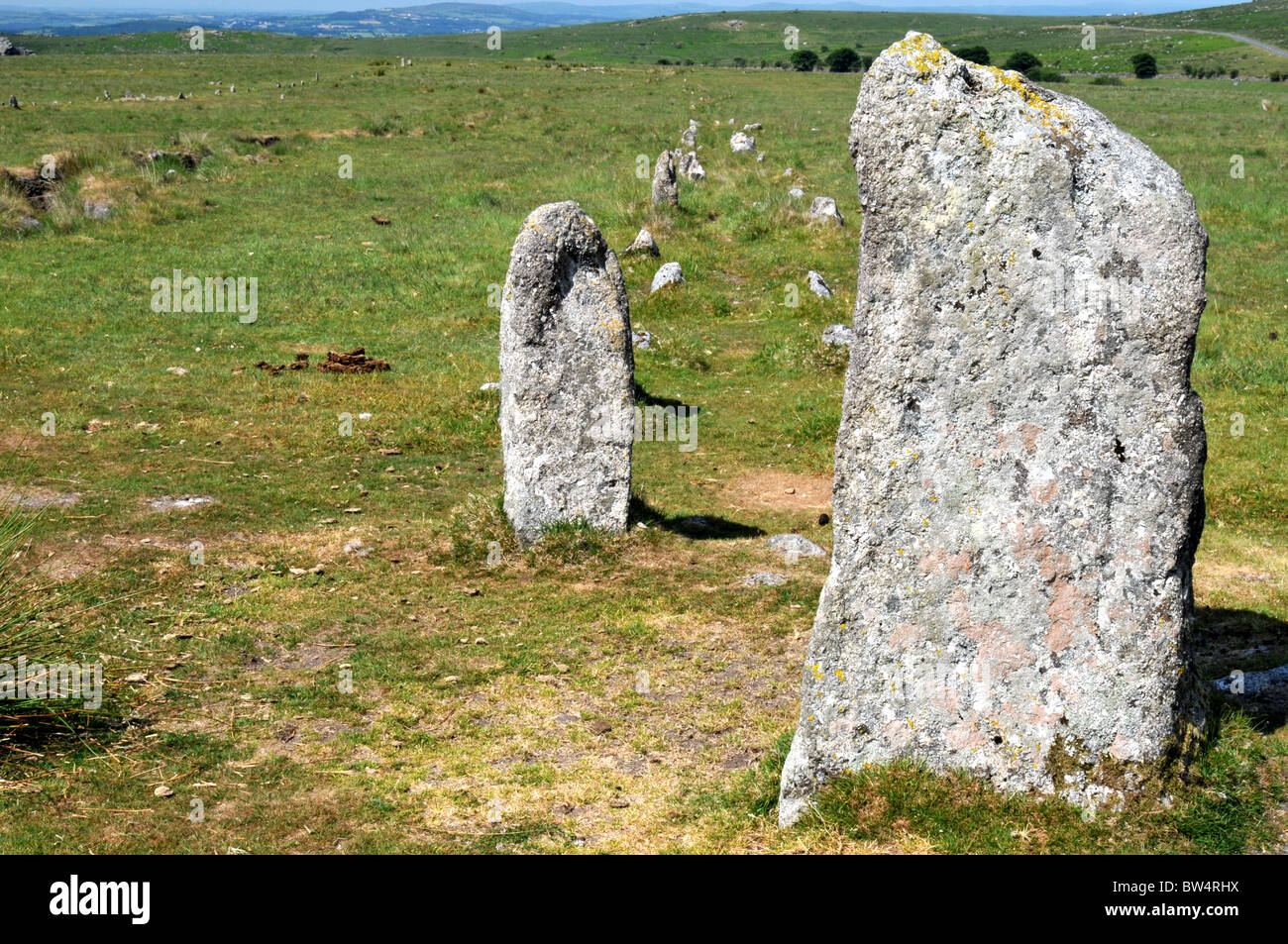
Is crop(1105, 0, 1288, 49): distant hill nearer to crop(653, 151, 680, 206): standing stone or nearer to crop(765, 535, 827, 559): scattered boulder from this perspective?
crop(653, 151, 680, 206): standing stone

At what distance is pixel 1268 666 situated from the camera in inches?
349

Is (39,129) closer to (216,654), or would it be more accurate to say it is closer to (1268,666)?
(216,654)

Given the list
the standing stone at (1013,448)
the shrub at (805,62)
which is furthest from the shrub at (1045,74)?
the standing stone at (1013,448)

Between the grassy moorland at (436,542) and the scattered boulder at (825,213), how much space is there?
46.7 inches

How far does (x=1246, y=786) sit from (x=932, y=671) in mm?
1960

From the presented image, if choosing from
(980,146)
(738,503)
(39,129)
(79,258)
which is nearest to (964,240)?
(980,146)

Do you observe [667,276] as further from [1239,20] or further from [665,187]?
[1239,20]

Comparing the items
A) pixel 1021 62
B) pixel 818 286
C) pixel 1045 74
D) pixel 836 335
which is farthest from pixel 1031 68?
pixel 836 335

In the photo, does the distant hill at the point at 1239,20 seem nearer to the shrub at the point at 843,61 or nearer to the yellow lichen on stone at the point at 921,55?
the shrub at the point at 843,61

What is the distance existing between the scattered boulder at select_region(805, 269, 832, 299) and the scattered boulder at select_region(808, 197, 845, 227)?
4.10m

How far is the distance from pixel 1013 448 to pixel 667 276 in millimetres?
18684

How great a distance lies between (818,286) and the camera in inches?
943

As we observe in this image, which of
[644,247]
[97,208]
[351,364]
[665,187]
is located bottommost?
[351,364]

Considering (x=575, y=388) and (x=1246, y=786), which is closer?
(x=1246, y=786)
